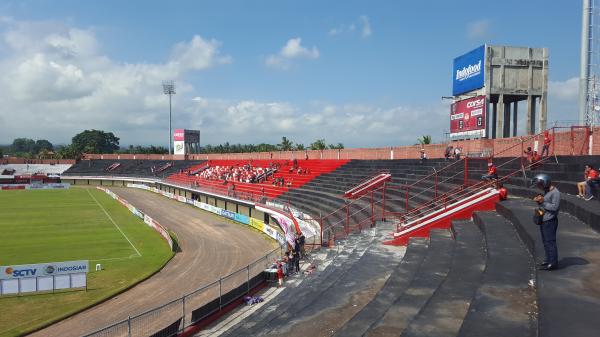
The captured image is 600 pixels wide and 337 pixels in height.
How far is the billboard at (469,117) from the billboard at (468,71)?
60.5 inches

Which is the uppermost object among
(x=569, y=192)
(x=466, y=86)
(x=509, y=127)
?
(x=466, y=86)

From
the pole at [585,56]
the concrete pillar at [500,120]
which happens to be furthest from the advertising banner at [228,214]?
the pole at [585,56]

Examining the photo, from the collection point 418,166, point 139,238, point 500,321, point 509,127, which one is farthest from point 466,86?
point 500,321

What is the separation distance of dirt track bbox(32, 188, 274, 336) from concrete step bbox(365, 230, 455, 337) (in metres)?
12.0

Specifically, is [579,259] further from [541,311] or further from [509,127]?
[509,127]

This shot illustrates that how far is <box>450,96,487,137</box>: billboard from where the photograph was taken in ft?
112

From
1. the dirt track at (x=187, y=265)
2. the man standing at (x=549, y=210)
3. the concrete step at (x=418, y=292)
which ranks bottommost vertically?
the dirt track at (x=187, y=265)

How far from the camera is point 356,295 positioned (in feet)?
35.0

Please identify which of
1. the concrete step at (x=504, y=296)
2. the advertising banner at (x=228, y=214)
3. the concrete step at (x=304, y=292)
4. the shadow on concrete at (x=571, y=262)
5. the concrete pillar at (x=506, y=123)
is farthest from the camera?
the advertising banner at (x=228, y=214)

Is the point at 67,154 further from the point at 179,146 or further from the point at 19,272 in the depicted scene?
the point at 19,272

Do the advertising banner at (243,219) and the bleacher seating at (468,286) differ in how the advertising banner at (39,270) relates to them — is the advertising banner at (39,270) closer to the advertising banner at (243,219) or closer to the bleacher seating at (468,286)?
the bleacher seating at (468,286)

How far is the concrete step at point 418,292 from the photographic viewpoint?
7.28 metres

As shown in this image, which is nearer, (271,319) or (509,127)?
(271,319)

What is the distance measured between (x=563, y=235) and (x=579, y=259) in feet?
6.19
